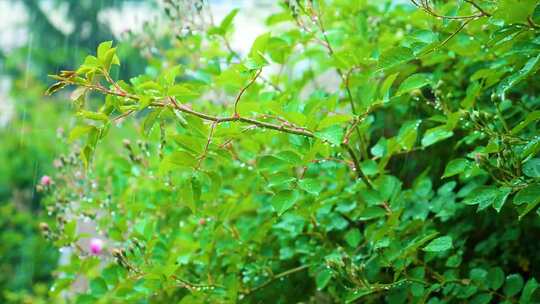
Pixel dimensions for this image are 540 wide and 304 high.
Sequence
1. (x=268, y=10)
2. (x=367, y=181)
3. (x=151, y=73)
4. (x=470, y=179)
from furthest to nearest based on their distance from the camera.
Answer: (x=268, y=10) < (x=151, y=73) < (x=470, y=179) < (x=367, y=181)

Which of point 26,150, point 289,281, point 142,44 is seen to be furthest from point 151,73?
point 26,150

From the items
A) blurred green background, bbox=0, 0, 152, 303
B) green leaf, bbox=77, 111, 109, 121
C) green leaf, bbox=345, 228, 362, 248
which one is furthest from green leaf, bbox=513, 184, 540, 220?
blurred green background, bbox=0, 0, 152, 303

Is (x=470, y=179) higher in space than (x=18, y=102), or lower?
lower

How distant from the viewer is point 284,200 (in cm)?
106

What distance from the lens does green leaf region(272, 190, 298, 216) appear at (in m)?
1.04

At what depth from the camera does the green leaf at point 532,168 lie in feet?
3.24

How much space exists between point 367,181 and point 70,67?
4.24 metres

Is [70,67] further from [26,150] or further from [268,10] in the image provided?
[268,10]

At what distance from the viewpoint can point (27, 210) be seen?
176 inches

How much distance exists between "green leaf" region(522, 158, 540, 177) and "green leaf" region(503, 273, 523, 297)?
1.03 feet

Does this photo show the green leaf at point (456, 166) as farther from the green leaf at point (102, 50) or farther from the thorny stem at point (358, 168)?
the green leaf at point (102, 50)

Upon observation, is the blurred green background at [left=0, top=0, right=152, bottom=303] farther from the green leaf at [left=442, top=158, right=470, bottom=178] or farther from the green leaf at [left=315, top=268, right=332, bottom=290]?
the green leaf at [left=442, top=158, right=470, bottom=178]

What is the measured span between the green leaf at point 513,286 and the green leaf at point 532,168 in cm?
31

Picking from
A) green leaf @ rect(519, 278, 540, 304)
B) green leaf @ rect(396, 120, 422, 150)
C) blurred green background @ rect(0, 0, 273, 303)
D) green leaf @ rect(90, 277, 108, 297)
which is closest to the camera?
green leaf @ rect(519, 278, 540, 304)
